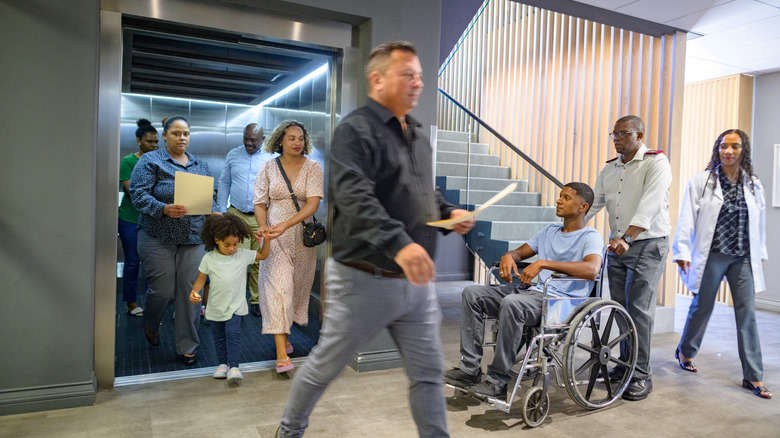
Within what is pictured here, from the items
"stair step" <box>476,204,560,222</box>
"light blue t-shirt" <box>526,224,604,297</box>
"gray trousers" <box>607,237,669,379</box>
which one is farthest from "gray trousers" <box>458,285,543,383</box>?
"stair step" <box>476,204,560,222</box>

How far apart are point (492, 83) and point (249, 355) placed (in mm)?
4933

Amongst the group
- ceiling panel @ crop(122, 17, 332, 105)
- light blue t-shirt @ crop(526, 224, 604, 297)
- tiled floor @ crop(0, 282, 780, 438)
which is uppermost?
ceiling panel @ crop(122, 17, 332, 105)

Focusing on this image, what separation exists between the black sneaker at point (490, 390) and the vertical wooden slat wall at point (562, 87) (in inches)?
119

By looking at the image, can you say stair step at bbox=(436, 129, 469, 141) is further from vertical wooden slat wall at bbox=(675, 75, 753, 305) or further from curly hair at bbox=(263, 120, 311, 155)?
curly hair at bbox=(263, 120, 311, 155)

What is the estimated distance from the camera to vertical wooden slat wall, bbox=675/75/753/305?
6.45m

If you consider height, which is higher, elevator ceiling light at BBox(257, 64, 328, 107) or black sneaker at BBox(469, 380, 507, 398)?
elevator ceiling light at BBox(257, 64, 328, 107)

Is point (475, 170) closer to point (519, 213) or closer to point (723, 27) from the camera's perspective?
point (519, 213)

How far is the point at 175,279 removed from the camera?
11.5ft

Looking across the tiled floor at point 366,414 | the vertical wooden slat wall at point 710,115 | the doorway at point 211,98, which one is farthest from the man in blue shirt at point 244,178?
the vertical wooden slat wall at point 710,115

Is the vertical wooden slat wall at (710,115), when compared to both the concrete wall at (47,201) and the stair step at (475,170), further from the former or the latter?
the concrete wall at (47,201)

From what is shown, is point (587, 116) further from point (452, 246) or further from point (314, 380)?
point (314, 380)

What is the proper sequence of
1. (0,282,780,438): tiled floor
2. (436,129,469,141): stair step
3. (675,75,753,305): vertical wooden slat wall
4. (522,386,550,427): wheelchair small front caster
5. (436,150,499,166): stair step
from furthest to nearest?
(436,129,469,141): stair step → (675,75,753,305): vertical wooden slat wall → (436,150,499,166): stair step → (522,386,550,427): wheelchair small front caster → (0,282,780,438): tiled floor

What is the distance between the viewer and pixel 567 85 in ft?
19.6

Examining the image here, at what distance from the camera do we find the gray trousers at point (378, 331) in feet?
5.67
